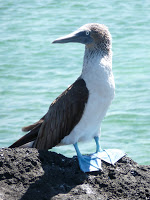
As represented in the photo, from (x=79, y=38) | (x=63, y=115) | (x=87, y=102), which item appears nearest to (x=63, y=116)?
(x=63, y=115)

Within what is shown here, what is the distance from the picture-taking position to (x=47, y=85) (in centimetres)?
1179

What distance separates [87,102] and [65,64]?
24.7 ft

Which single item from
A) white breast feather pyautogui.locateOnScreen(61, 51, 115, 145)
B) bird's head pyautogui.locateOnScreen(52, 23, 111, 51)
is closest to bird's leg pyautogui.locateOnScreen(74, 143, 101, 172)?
white breast feather pyautogui.locateOnScreen(61, 51, 115, 145)

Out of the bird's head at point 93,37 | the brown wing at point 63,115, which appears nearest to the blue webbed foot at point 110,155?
the brown wing at point 63,115

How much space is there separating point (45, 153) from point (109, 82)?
0.94 metres

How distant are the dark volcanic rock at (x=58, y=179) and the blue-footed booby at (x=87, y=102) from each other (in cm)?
17

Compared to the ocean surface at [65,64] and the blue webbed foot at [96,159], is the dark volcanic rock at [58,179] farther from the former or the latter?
the ocean surface at [65,64]

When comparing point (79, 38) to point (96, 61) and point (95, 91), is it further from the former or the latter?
point (95, 91)

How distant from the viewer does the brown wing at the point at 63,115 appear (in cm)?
541

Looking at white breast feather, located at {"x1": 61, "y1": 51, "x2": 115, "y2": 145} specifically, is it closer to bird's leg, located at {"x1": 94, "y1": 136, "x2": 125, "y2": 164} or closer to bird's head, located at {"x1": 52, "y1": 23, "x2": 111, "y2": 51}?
bird's head, located at {"x1": 52, "y1": 23, "x2": 111, "y2": 51}

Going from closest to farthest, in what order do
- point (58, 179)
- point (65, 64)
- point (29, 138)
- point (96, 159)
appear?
point (58, 179), point (96, 159), point (29, 138), point (65, 64)

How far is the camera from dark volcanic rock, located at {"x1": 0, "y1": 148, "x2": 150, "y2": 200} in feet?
15.8

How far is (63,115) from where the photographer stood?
5.51 metres

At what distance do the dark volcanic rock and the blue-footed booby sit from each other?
0.55 ft
